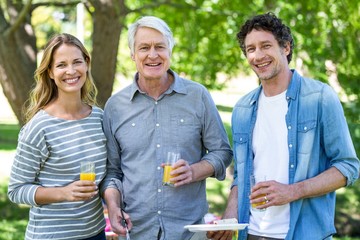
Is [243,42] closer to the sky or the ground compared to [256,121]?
closer to the sky

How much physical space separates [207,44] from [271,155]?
845 centimetres

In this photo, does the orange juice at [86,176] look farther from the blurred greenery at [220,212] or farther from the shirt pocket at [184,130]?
the blurred greenery at [220,212]

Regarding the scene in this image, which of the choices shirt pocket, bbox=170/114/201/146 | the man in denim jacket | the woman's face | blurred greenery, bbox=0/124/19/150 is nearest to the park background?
the woman's face

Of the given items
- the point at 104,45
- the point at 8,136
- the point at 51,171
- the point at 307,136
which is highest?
the point at 104,45

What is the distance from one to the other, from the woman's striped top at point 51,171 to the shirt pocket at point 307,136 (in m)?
1.22

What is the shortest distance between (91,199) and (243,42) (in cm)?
127

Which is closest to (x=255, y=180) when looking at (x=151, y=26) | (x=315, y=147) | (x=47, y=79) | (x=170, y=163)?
(x=315, y=147)

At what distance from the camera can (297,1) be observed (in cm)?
984

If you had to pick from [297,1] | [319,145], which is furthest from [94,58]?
[319,145]

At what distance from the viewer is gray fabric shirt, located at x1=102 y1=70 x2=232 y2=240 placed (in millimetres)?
4359

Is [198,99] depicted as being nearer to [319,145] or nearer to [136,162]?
[136,162]

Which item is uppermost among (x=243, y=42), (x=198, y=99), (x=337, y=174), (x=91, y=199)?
(x=243, y=42)

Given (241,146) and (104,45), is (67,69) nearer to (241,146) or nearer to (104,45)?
(241,146)

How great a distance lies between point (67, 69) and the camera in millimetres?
4375
